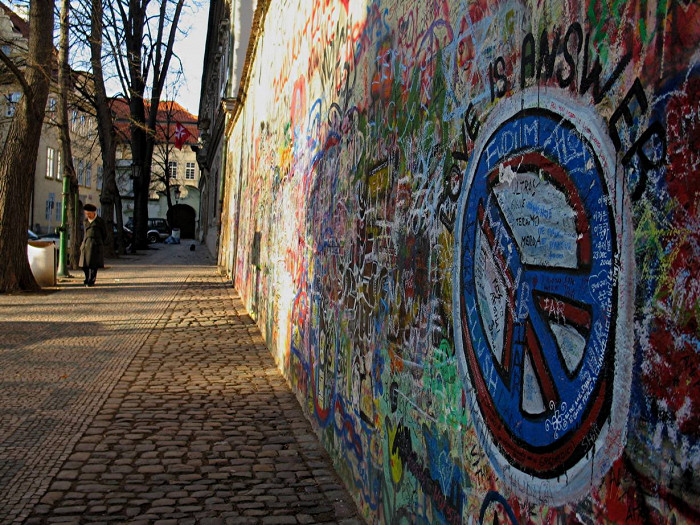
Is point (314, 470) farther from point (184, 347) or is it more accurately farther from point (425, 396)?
point (184, 347)

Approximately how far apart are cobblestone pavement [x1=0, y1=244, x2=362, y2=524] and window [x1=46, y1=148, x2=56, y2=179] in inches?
1625

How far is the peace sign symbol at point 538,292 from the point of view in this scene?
64.8 inches

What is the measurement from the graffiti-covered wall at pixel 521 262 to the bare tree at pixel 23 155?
1083cm

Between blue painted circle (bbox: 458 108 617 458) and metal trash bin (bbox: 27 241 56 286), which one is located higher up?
blue painted circle (bbox: 458 108 617 458)

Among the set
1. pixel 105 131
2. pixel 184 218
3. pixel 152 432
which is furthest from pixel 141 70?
pixel 184 218

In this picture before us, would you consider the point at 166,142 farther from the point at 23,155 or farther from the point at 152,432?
the point at 152,432

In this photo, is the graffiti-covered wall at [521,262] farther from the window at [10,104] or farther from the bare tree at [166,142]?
the bare tree at [166,142]

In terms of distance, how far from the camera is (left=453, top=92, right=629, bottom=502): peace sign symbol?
5.40 feet

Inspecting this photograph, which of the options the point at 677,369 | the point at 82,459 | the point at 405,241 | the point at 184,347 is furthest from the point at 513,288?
the point at 184,347

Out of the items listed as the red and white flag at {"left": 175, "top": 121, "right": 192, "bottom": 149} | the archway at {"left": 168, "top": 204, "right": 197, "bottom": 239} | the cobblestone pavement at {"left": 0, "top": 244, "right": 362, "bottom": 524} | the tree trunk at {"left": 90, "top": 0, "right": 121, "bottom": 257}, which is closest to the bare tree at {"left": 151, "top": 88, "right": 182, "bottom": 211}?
the red and white flag at {"left": 175, "top": 121, "right": 192, "bottom": 149}

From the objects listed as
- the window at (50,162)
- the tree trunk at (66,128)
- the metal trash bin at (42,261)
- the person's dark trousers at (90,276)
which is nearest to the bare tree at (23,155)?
the metal trash bin at (42,261)

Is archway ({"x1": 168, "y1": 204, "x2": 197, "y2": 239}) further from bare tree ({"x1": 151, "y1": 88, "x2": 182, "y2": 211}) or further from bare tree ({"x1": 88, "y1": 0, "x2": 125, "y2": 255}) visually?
bare tree ({"x1": 88, "y1": 0, "x2": 125, "y2": 255})

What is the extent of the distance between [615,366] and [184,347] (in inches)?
304

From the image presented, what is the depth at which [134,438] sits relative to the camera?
16.7 ft
